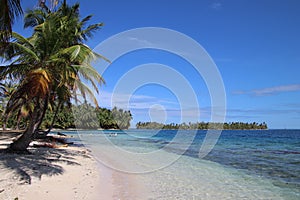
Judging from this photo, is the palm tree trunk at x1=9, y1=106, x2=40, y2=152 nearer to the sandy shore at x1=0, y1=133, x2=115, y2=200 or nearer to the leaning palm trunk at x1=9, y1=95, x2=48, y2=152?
the leaning palm trunk at x1=9, y1=95, x2=48, y2=152

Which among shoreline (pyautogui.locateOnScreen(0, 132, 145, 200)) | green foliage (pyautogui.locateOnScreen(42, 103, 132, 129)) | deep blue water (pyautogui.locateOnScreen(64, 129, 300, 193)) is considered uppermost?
green foliage (pyautogui.locateOnScreen(42, 103, 132, 129))

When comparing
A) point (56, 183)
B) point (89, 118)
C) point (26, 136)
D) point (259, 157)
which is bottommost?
point (56, 183)

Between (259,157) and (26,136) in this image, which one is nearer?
(26,136)

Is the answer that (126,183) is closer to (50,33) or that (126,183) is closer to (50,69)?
(50,69)

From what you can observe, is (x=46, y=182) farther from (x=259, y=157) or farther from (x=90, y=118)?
(x=90, y=118)

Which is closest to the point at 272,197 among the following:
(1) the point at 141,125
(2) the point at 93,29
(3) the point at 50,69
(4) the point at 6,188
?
(4) the point at 6,188

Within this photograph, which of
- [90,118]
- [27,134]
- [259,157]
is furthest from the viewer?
[90,118]

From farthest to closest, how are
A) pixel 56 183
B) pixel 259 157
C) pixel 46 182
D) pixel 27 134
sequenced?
1. pixel 259 157
2. pixel 27 134
3. pixel 56 183
4. pixel 46 182

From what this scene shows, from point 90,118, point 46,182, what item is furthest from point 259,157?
point 90,118

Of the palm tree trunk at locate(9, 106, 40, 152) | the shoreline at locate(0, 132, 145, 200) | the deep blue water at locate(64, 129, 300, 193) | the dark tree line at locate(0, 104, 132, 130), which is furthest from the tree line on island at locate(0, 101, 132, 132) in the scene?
the shoreline at locate(0, 132, 145, 200)

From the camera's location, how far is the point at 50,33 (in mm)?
8281

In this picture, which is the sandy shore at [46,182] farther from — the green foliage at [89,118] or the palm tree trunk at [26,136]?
the green foliage at [89,118]

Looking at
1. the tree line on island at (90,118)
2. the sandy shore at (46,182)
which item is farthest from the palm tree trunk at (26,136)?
the tree line on island at (90,118)

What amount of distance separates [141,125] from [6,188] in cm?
15496
